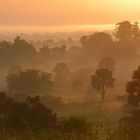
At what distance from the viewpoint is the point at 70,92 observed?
7650 cm

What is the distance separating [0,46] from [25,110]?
87.5 metres

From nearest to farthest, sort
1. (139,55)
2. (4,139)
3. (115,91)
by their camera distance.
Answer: (4,139), (115,91), (139,55)

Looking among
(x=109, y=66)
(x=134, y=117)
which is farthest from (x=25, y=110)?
(x=109, y=66)

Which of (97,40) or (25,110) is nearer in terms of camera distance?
(25,110)

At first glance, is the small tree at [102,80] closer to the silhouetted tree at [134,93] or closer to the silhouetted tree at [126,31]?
the silhouetted tree at [134,93]

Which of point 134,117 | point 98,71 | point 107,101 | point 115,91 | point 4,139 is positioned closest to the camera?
point 4,139

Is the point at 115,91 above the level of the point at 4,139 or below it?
below

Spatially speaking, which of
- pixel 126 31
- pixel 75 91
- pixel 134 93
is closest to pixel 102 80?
pixel 75 91

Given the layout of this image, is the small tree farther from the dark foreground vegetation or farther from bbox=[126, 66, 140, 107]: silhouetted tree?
bbox=[126, 66, 140, 107]: silhouetted tree

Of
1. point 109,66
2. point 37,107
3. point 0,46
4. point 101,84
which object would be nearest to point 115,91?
point 101,84

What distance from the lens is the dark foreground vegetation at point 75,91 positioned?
46.8 ft

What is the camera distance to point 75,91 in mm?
76875

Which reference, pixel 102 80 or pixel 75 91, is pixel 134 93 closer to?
pixel 102 80

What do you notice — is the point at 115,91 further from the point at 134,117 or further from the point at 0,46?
the point at 0,46
